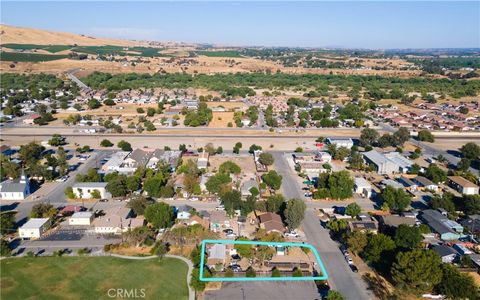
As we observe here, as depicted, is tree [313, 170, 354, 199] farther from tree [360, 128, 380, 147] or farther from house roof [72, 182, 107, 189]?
house roof [72, 182, 107, 189]

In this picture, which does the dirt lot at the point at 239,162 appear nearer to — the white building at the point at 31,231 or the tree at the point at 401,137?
the white building at the point at 31,231

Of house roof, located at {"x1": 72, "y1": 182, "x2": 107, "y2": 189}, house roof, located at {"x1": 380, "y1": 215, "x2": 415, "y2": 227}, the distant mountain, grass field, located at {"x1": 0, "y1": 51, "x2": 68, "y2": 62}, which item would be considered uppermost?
the distant mountain

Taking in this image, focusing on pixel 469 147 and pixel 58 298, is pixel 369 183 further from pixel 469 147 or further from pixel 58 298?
pixel 58 298

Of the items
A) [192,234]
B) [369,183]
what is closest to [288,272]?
[192,234]

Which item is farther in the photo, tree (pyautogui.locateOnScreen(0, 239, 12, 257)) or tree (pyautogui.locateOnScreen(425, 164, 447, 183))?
tree (pyautogui.locateOnScreen(425, 164, 447, 183))

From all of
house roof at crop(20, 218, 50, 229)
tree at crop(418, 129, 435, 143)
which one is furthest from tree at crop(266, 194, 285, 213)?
tree at crop(418, 129, 435, 143)

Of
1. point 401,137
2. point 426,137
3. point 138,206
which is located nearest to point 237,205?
point 138,206

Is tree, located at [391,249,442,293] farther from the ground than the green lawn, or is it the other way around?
tree, located at [391,249,442,293]
